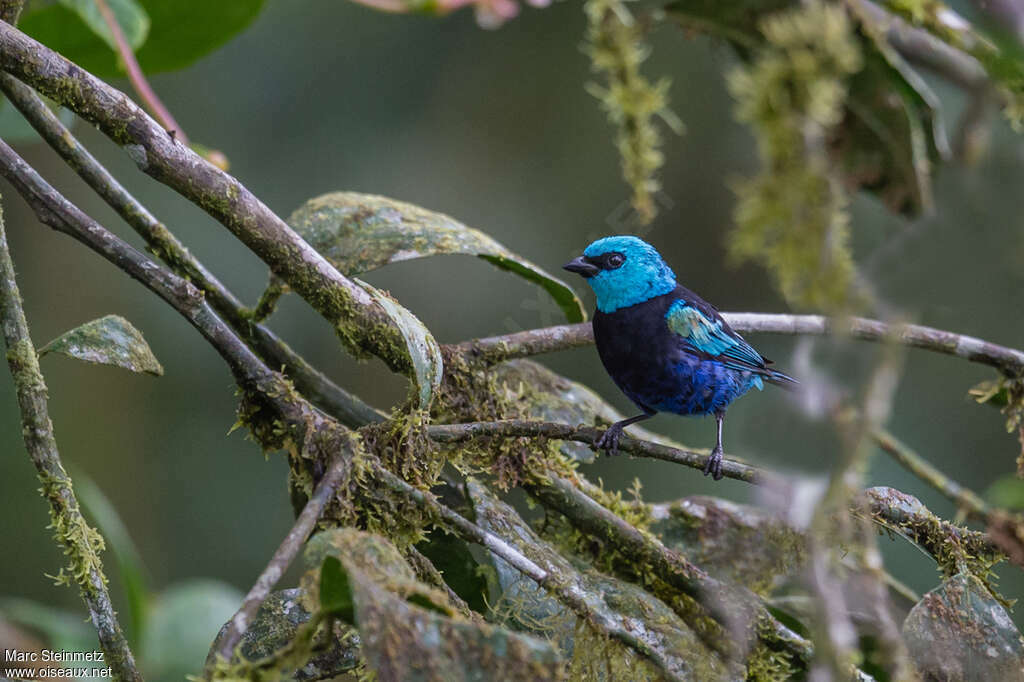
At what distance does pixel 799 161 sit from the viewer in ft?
3.47

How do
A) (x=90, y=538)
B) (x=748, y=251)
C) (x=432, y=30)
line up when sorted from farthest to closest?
1. (x=432, y=30)
2. (x=90, y=538)
3. (x=748, y=251)

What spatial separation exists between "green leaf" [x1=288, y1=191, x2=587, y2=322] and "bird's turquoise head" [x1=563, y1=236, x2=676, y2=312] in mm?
830

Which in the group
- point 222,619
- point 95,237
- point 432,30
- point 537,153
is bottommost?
point 222,619

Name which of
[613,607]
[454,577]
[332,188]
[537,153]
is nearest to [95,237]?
[454,577]

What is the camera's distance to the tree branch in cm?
178

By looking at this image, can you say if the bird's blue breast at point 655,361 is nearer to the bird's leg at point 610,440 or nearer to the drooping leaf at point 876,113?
the bird's leg at point 610,440

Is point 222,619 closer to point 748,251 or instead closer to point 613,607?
point 613,607

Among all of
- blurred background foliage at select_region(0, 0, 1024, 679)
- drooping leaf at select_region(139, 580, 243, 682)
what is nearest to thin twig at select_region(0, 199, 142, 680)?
drooping leaf at select_region(139, 580, 243, 682)

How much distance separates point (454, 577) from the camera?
2.20 meters

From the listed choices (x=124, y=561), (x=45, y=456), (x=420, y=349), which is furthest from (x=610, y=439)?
(x=124, y=561)

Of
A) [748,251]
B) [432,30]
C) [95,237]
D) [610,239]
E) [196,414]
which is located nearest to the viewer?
[748,251]

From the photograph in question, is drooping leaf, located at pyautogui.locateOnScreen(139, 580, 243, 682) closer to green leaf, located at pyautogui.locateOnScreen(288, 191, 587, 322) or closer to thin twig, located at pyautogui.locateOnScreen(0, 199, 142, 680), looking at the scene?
thin twig, located at pyautogui.locateOnScreen(0, 199, 142, 680)

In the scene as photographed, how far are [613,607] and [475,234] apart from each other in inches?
38.3

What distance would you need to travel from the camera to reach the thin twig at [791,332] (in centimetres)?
235
